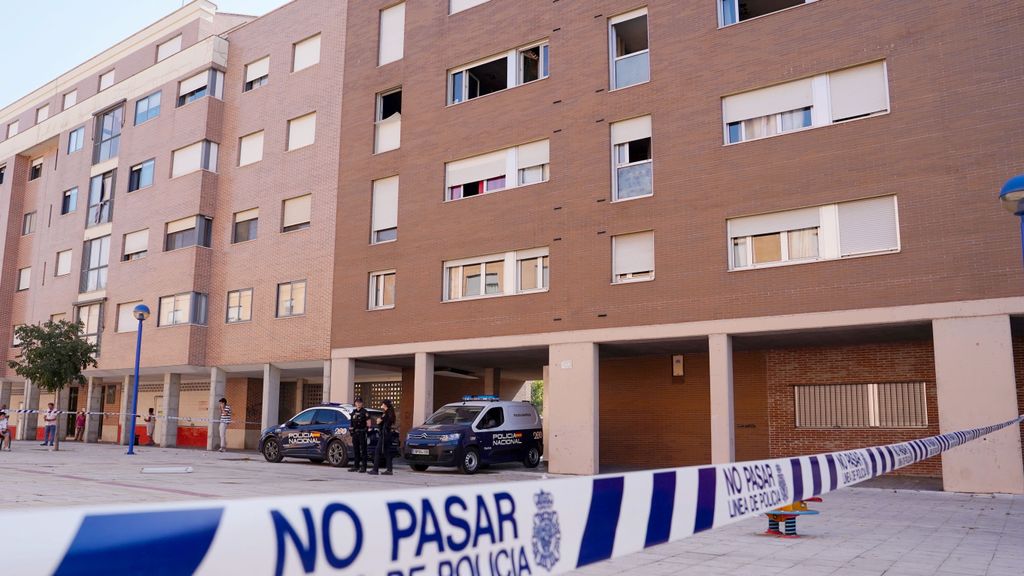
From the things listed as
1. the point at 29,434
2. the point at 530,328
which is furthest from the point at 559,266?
the point at 29,434

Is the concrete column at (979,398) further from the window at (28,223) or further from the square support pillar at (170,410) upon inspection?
the window at (28,223)

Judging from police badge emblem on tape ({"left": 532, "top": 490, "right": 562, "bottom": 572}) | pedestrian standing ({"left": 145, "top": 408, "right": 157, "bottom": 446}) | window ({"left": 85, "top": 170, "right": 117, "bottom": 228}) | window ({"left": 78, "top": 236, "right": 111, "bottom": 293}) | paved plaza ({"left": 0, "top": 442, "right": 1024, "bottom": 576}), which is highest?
window ({"left": 85, "top": 170, "right": 117, "bottom": 228})

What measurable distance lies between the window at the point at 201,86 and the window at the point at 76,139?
910cm

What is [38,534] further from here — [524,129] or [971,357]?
[524,129]

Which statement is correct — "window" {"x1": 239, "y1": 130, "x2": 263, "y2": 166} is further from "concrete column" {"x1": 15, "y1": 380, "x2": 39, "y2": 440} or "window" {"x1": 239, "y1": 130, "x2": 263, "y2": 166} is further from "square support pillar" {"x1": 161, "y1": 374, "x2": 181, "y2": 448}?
"concrete column" {"x1": 15, "y1": 380, "x2": 39, "y2": 440}

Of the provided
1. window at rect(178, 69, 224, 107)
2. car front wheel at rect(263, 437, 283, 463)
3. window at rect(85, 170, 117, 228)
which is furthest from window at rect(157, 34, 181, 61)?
car front wheel at rect(263, 437, 283, 463)

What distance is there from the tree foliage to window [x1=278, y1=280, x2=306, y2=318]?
7.09 meters

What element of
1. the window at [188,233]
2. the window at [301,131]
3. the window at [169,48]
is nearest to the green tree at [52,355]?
the window at [188,233]

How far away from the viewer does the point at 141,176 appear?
34469 mm

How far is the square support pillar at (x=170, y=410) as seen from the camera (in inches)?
1243

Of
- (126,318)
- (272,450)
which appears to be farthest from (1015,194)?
(126,318)

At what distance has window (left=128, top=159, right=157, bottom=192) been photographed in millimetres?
33906

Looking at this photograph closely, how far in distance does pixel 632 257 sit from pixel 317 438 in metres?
9.84

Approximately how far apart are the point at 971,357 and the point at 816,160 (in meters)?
5.22
